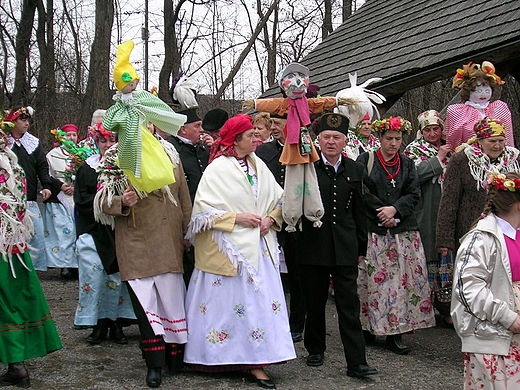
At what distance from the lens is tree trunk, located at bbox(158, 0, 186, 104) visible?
62.0 ft

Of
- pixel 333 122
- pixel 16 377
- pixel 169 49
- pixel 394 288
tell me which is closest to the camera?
pixel 16 377

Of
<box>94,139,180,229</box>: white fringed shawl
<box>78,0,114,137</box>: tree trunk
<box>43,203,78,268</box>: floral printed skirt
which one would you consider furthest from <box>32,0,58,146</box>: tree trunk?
<box>94,139,180,229</box>: white fringed shawl

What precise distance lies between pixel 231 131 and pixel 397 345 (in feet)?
7.71

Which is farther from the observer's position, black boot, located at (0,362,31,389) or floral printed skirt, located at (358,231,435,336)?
floral printed skirt, located at (358,231,435,336)

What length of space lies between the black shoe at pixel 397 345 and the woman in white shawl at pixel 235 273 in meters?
1.32

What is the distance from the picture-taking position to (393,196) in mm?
6043

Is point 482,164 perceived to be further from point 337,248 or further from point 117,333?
point 117,333

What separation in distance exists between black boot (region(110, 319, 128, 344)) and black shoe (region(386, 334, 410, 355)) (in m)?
2.27

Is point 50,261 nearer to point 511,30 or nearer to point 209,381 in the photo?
point 209,381

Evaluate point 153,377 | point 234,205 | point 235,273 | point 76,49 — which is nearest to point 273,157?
point 234,205

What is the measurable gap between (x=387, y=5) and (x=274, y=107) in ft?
29.9

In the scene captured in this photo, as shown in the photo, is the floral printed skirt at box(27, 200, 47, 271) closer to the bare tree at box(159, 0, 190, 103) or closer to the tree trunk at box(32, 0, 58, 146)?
the tree trunk at box(32, 0, 58, 146)

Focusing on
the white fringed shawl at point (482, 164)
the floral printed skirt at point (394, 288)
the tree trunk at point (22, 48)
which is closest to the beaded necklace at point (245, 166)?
the floral printed skirt at point (394, 288)

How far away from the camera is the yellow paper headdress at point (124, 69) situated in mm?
5059
